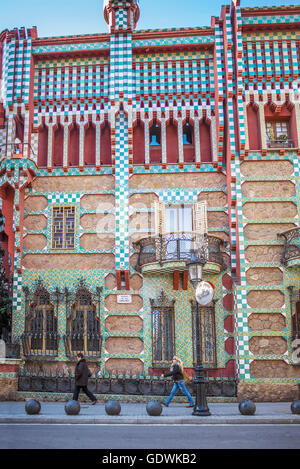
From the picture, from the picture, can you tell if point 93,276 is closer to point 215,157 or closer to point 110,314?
point 110,314

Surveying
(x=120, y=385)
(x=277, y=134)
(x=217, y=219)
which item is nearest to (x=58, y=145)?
(x=217, y=219)

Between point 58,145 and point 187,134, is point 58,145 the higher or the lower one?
the lower one

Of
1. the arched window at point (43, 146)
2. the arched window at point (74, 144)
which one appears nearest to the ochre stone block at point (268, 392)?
the arched window at point (74, 144)

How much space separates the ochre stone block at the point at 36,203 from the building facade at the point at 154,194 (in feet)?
0.18

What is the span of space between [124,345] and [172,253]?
3.82 m

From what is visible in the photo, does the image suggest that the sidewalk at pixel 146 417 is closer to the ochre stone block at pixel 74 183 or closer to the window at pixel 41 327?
the window at pixel 41 327

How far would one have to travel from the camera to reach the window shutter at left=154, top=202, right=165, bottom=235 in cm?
1866

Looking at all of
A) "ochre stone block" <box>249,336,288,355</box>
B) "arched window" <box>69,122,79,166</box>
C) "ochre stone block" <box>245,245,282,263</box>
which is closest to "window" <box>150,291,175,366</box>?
"ochre stone block" <box>249,336,288,355</box>

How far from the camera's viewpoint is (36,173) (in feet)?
65.0

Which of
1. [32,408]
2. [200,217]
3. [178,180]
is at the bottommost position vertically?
[32,408]

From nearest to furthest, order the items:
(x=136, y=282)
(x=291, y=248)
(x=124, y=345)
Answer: (x=291, y=248) < (x=124, y=345) < (x=136, y=282)

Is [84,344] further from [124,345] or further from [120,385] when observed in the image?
[120,385]

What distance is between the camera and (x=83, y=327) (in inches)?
730
